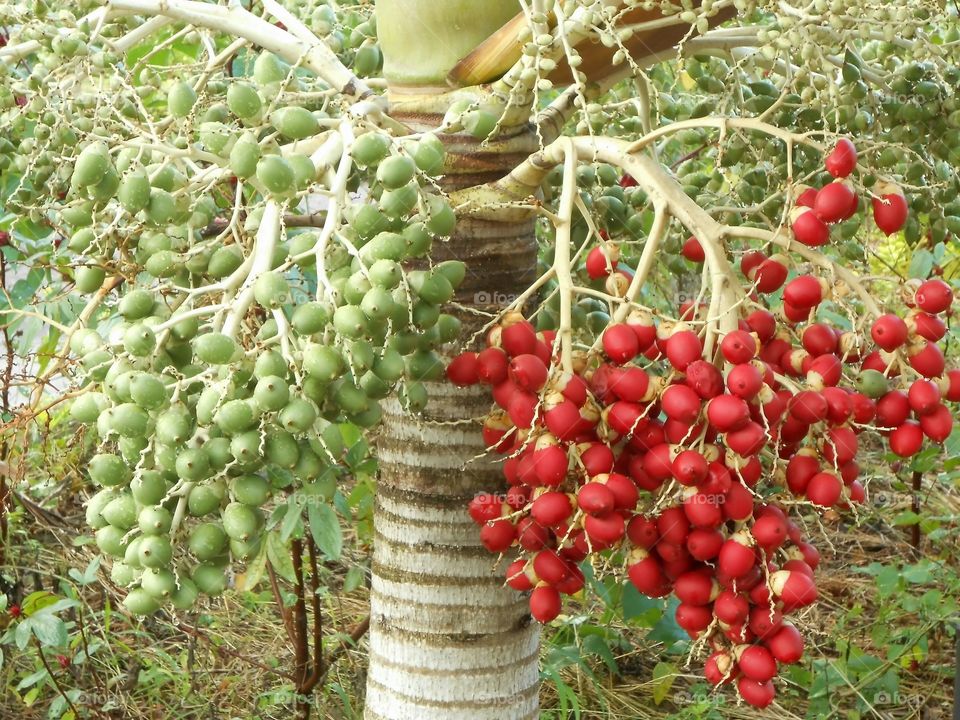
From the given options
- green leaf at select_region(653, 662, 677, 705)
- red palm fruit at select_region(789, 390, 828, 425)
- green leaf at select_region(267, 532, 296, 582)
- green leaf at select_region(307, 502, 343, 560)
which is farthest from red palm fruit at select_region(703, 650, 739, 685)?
green leaf at select_region(653, 662, 677, 705)

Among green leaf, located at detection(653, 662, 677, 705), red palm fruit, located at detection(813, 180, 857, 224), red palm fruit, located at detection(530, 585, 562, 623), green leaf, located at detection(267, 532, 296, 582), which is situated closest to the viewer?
red palm fruit, located at detection(813, 180, 857, 224)

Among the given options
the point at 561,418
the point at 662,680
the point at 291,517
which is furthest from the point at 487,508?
the point at 662,680

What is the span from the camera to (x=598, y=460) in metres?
1.36

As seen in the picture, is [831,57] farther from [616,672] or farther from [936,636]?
[936,636]

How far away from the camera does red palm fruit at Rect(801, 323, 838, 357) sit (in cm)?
146

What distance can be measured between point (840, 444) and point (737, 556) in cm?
20

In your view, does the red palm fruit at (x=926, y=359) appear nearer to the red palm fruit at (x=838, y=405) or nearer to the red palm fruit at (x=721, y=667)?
the red palm fruit at (x=838, y=405)

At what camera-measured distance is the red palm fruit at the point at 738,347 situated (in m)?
1.31

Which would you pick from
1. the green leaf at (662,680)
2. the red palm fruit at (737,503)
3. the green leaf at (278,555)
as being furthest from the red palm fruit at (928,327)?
the green leaf at (662,680)

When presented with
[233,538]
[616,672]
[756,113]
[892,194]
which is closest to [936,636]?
[616,672]

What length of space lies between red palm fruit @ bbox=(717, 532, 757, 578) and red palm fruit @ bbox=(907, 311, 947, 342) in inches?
13.5

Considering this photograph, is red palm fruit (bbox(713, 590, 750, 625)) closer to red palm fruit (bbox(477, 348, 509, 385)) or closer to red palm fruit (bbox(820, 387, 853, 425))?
red palm fruit (bbox(820, 387, 853, 425))

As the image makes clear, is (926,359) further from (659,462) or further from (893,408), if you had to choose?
(659,462)

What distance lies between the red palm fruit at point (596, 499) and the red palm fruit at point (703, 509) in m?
0.09
